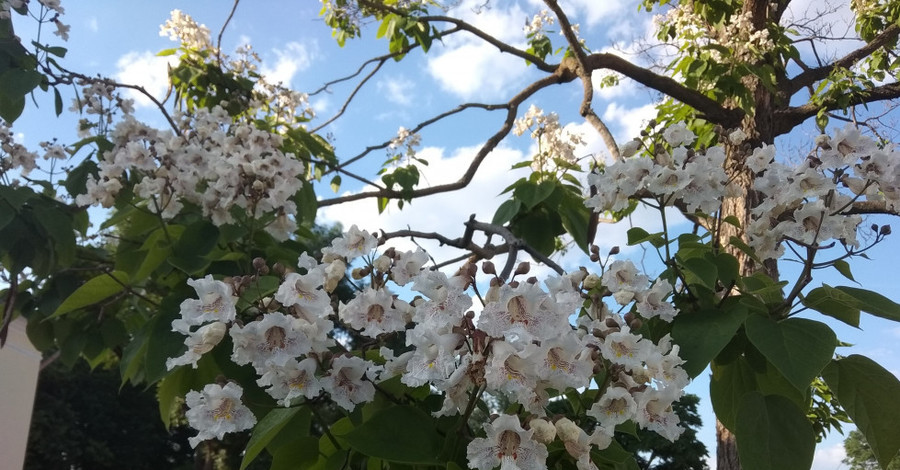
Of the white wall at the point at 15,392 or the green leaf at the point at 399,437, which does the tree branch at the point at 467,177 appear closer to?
the green leaf at the point at 399,437

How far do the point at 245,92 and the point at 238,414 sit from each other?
203 cm

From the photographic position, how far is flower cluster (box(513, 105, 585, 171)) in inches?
82.7

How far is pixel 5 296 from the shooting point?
6.07 feet

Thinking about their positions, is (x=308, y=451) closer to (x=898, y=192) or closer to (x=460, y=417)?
(x=460, y=417)

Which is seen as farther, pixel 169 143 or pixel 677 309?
pixel 169 143

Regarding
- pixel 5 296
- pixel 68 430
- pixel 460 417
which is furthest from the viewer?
pixel 68 430

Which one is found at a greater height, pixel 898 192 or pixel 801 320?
pixel 898 192

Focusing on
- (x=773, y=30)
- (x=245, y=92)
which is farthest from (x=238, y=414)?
(x=773, y=30)

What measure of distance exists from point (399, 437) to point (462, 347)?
118 millimetres

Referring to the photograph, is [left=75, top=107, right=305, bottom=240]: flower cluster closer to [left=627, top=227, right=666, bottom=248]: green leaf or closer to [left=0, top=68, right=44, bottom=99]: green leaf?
[left=0, top=68, right=44, bottom=99]: green leaf

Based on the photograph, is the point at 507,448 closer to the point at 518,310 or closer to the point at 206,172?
the point at 518,310

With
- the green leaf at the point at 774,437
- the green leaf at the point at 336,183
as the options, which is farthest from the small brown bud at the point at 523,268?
the green leaf at the point at 336,183

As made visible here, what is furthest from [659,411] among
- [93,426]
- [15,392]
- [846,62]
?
A: [93,426]

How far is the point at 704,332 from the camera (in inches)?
33.2
